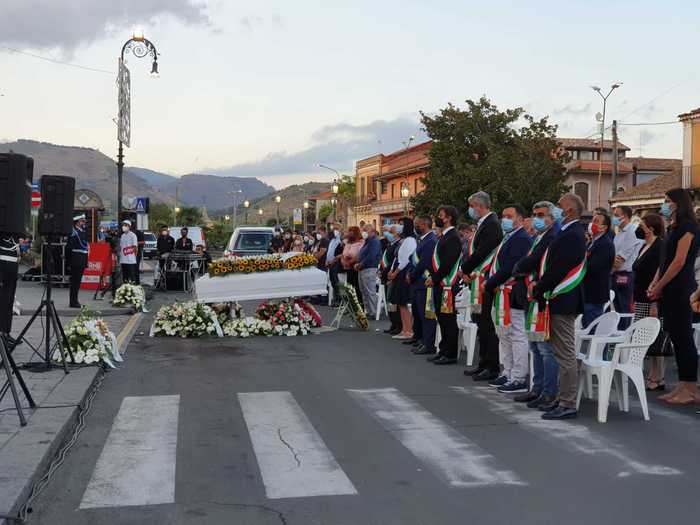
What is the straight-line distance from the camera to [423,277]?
1323 cm

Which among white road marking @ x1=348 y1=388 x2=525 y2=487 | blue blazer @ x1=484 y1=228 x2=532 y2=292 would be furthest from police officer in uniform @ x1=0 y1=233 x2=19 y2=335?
blue blazer @ x1=484 y1=228 x2=532 y2=292

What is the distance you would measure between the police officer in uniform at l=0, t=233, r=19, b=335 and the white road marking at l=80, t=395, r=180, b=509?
10.4 feet

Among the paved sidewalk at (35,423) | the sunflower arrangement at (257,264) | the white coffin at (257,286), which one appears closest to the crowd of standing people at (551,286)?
the white coffin at (257,286)

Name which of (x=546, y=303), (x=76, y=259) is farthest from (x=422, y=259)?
(x=76, y=259)

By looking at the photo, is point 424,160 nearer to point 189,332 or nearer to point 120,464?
point 189,332

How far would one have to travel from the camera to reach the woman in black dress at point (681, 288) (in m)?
9.02

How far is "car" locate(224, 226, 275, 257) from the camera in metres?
28.3

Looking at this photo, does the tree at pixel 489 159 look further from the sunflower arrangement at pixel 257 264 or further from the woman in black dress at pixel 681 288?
the woman in black dress at pixel 681 288

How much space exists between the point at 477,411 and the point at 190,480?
3454 millimetres

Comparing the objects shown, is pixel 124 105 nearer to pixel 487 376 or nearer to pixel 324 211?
pixel 487 376

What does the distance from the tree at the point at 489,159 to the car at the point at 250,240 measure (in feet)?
55.9

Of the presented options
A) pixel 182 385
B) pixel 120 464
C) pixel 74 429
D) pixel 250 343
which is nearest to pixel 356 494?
pixel 120 464

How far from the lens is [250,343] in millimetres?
13992

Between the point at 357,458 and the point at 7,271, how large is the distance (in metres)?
6.30
